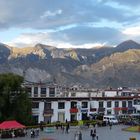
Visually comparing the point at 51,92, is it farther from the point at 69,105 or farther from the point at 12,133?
the point at 12,133

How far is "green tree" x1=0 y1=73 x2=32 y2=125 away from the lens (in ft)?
260

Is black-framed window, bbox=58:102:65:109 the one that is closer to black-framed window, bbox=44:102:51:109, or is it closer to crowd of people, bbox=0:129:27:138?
black-framed window, bbox=44:102:51:109

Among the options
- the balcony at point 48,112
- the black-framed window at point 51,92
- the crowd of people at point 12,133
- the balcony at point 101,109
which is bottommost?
the crowd of people at point 12,133

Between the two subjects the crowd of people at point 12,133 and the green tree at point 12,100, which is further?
the green tree at point 12,100

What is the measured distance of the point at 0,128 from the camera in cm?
6406

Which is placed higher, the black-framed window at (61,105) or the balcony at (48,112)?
the black-framed window at (61,105)

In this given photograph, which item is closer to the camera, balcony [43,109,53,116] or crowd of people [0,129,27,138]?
crowd of people [0,129,27,138]

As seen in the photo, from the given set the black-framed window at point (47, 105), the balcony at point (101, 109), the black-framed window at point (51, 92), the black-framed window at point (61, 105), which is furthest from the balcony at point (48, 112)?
the balcony at point (101, 109)

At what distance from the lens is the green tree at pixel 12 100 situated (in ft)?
260

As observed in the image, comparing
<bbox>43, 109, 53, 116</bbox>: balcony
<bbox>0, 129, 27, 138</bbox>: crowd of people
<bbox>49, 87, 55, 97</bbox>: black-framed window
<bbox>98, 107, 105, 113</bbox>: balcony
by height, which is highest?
<bbox>49, 87, 55, 97</bbox>: black-framed window

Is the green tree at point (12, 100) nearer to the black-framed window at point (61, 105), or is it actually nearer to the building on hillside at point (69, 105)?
the building on hillside at point (69, 105)

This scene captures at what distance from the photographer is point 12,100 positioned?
80.2 m

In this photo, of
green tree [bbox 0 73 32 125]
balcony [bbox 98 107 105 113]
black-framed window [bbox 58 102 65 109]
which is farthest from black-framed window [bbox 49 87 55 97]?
green tree [bbox 0 73 32 125]

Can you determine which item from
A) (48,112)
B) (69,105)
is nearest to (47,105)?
(48,112)
